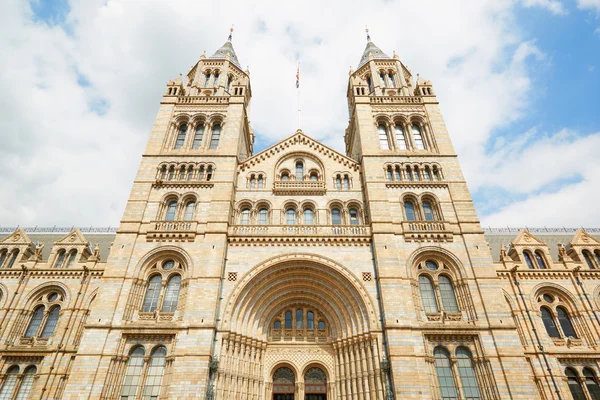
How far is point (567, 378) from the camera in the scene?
65.9 feet

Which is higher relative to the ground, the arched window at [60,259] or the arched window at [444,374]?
the arched window at [60,259]

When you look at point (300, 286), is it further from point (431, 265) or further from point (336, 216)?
point (431, 265)

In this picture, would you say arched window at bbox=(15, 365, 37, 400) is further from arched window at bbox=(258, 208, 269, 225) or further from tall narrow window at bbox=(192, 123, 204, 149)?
tall narrow window at bbox=(192, 123, 204, 149)

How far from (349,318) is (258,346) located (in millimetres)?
5495

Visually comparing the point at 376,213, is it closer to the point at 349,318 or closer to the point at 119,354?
the point at 349,318

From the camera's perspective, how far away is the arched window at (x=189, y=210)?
21.8m

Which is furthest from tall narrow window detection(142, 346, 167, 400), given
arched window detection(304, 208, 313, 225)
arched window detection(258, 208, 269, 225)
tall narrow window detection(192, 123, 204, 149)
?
tall narrow window detection(192, 123, 204, 149)

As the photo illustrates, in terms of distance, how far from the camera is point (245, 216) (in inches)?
896

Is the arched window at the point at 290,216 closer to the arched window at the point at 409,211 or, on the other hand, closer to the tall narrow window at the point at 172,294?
the arched window at the point at 409,211

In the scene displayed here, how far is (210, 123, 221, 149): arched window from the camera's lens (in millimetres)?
25500

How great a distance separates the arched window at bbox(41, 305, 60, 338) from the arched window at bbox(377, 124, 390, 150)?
26.6 m

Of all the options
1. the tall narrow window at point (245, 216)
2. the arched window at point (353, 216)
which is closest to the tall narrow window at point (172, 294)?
the tall narrow window at point (245, 216)

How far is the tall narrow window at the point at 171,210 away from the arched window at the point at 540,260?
26.1 metres

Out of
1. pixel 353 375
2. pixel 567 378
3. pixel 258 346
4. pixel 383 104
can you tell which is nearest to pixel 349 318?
pixel 353 375
